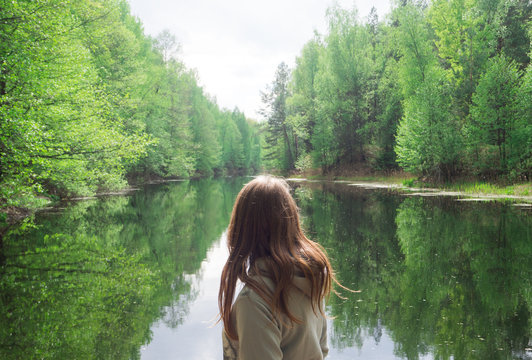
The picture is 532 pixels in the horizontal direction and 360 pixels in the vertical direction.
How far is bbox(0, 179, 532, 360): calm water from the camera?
4.29 metres

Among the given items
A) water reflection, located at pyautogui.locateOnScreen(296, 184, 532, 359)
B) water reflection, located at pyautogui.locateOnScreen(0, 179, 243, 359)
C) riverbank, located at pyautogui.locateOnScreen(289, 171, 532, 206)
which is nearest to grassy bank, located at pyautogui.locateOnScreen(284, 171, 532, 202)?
riverbank, located at pyautogui.locateOnScreen(289, 171, 532, 206)

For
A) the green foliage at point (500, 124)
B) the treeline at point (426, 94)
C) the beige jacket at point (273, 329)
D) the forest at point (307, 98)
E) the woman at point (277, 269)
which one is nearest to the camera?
the beige jacket at point (273, 329)

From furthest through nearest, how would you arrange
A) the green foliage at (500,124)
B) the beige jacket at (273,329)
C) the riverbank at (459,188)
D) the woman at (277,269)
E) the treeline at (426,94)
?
the treeline at (426,94), the green foliage at (500,124), the riverbank at (459,188), the woman at (277,269), the beige jacket at (273,329)

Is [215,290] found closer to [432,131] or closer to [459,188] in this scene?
[459,188]

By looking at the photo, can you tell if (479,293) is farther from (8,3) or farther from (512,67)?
(512,67)

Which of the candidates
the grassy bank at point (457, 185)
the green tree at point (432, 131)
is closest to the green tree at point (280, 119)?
the grassy bank at point (457, 185)

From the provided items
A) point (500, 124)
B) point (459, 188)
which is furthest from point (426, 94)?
point (459, 188)

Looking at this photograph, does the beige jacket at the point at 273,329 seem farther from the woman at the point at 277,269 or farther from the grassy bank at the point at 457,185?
the grassy bank at the point at 457,185

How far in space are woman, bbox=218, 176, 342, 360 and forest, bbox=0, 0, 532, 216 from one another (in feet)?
31.4

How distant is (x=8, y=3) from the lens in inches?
427

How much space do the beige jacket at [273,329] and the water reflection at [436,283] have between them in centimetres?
289

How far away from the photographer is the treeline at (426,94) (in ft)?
69.5

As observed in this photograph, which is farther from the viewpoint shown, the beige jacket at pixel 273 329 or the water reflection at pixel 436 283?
the water reflection at pixel 436 283

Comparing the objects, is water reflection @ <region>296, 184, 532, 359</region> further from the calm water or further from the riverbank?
the riverbank
